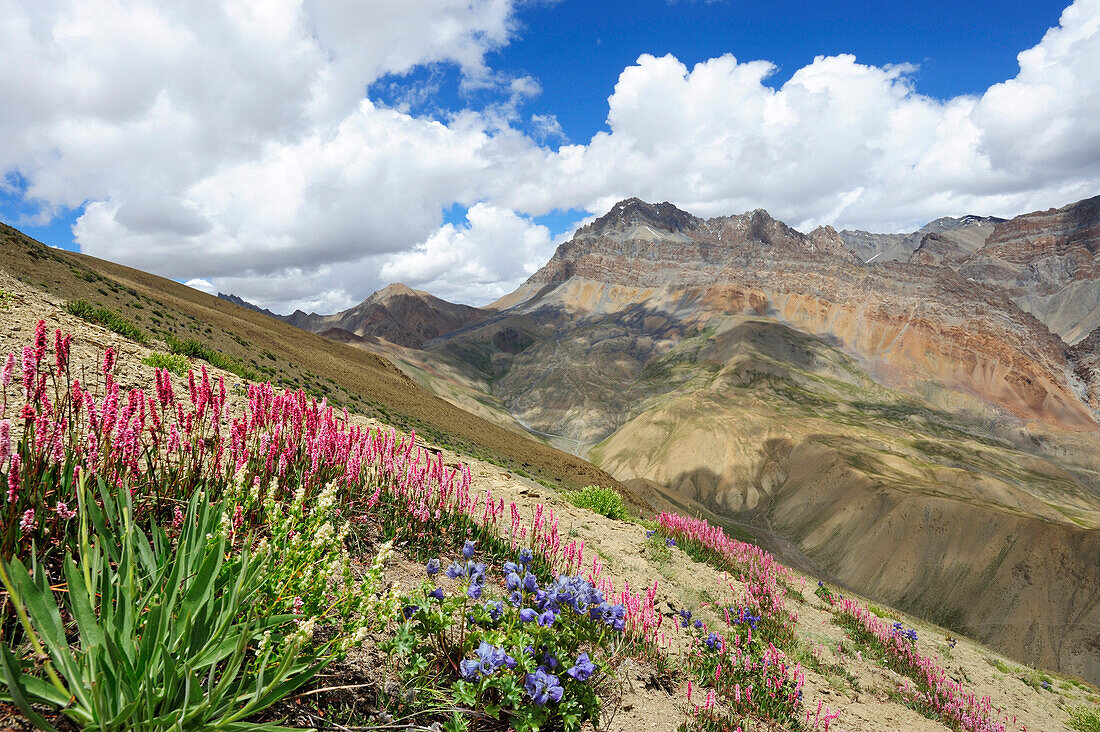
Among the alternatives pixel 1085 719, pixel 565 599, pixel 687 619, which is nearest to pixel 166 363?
pixel 565 599

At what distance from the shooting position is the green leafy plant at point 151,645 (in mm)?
1948

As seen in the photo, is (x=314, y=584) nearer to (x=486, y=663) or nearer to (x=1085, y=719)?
(x=486, y=663)

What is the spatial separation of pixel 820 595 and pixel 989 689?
9.40 feet

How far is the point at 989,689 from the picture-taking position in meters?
8.89

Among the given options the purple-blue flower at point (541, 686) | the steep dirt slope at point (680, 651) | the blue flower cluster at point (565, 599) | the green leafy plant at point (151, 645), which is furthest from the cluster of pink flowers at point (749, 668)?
the green leafy plant at point (151, 645)

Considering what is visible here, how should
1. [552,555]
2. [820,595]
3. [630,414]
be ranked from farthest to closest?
[630,414]
[820,595]
[552,555]

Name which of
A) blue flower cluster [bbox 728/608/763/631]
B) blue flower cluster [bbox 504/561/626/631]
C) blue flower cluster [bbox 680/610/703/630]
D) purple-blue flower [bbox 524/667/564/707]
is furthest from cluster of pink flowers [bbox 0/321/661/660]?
purple-blue flower [bbox 524/667/564/707]

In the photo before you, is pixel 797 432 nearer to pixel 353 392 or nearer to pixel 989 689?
pixel 353 392

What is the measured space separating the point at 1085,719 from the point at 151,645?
13.8 metres

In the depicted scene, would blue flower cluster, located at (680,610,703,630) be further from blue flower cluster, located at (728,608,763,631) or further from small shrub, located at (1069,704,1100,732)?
small shrub, located at (1069,704,1100,732)

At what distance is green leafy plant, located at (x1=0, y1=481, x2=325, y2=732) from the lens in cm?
195

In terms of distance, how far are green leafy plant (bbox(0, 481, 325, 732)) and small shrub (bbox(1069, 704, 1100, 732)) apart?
12.8 m

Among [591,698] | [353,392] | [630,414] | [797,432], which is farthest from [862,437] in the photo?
[591,698]

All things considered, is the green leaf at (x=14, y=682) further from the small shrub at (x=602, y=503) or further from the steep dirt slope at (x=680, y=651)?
the small shrub at (x=602, y=503)
